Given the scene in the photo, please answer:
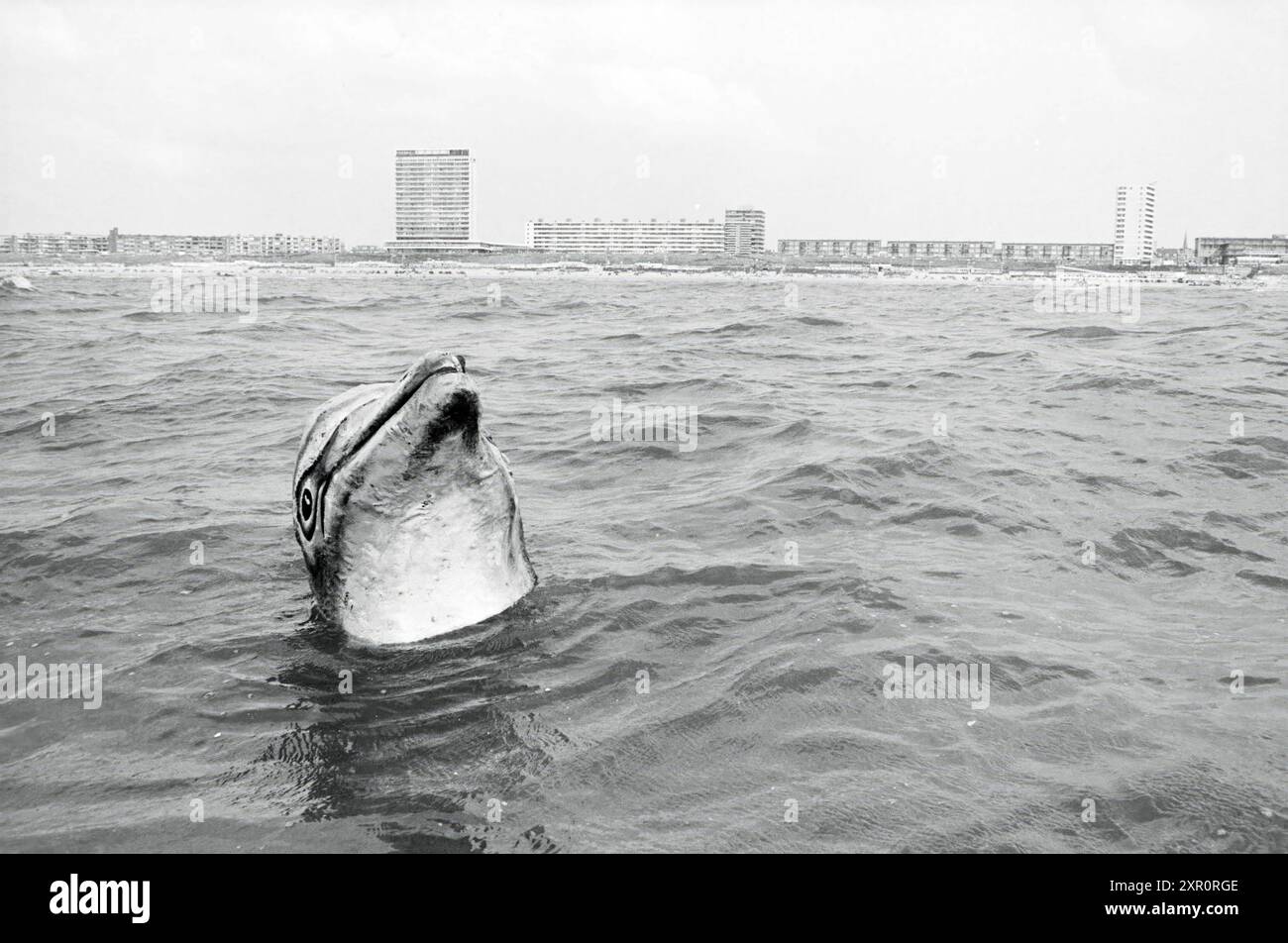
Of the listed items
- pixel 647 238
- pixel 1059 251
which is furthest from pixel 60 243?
pixel 1059 251

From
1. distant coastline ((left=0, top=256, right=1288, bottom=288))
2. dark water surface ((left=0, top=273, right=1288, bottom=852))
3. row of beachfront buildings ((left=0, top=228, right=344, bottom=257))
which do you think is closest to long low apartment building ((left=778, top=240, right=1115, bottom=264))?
distant coastline ((left=0, top=256, right=1288, bottom=288))

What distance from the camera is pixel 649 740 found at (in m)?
4.60

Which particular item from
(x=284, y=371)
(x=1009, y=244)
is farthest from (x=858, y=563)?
(x=1009, y=244)

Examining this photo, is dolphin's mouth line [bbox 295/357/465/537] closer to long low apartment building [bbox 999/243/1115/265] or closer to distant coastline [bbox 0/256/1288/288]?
distant coastline [bbox 0/256/1288/288]

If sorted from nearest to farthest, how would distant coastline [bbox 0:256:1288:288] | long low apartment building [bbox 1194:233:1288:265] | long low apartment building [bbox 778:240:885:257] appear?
distant coastline [bbox 0:256:1288:288] < long low apartment building [bbox 1194:233:1288:265] < long low apartment building [bbox 778:240:885:257]

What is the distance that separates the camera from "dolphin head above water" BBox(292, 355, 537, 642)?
4996 mm

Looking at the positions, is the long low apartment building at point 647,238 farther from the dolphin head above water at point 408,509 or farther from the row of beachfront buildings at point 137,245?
the dolphin head above water at point 408,509

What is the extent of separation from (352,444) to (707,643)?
7.07 feet

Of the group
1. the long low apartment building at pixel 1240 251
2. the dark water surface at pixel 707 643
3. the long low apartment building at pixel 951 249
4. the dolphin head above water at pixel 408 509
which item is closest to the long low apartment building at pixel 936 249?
the long low apartment building at pixel 951 249

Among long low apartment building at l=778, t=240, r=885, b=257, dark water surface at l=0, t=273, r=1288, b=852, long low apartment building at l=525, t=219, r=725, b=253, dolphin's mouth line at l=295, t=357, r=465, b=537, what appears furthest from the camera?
long low apartment building at l=525, t=219, r=725, b=253

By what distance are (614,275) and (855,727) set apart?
79.3 m

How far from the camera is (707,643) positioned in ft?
19.3

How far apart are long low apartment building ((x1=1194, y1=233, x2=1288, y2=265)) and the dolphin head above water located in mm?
100120

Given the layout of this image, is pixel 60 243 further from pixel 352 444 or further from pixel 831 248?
pixel 352 444
